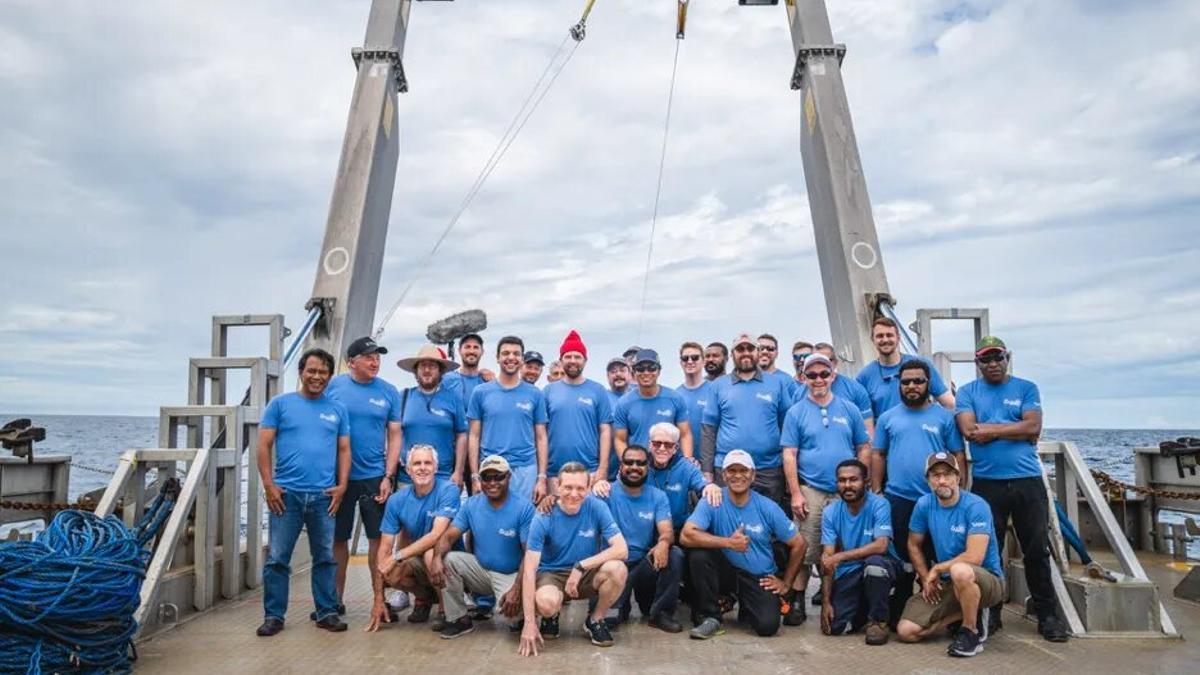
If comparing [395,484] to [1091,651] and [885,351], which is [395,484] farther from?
[1091,651]

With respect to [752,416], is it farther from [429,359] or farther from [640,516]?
[429,359]

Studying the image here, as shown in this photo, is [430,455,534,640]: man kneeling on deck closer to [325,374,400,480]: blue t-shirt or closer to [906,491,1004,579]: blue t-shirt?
[325,374,400,480]: blue t-shirt

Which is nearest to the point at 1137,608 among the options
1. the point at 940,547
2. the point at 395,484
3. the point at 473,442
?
the point at 940,547

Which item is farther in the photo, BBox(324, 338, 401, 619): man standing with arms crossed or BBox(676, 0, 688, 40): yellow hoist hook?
BBox(676, 0, 688, 40): yellow hoist hook

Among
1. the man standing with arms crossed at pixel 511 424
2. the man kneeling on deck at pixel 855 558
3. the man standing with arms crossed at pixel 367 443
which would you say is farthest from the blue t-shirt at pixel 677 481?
the man standing with arms crossed at pixel 367 443

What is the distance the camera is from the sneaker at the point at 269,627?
4852 mm

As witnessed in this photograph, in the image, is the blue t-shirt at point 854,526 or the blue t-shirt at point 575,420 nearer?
the blue t-shirt at point 854,526

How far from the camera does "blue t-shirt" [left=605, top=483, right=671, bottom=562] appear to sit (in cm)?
515

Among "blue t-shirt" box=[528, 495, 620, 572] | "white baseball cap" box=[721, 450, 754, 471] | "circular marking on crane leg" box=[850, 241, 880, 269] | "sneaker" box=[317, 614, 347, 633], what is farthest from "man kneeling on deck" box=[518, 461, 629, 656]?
"circular marking on crane leg" box=[850, 241, 880, 269]

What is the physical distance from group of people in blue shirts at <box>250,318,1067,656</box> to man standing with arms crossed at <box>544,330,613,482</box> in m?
0.01

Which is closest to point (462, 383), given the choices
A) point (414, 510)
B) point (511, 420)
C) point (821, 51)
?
point (511, 420)

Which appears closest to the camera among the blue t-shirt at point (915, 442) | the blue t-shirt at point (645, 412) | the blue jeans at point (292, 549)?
the blue jeans at point (292, 549)

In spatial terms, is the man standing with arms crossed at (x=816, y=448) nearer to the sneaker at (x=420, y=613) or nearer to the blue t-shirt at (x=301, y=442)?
the sneaker at (x=420, y=613)

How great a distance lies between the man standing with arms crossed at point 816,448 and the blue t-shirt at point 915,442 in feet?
0.87
